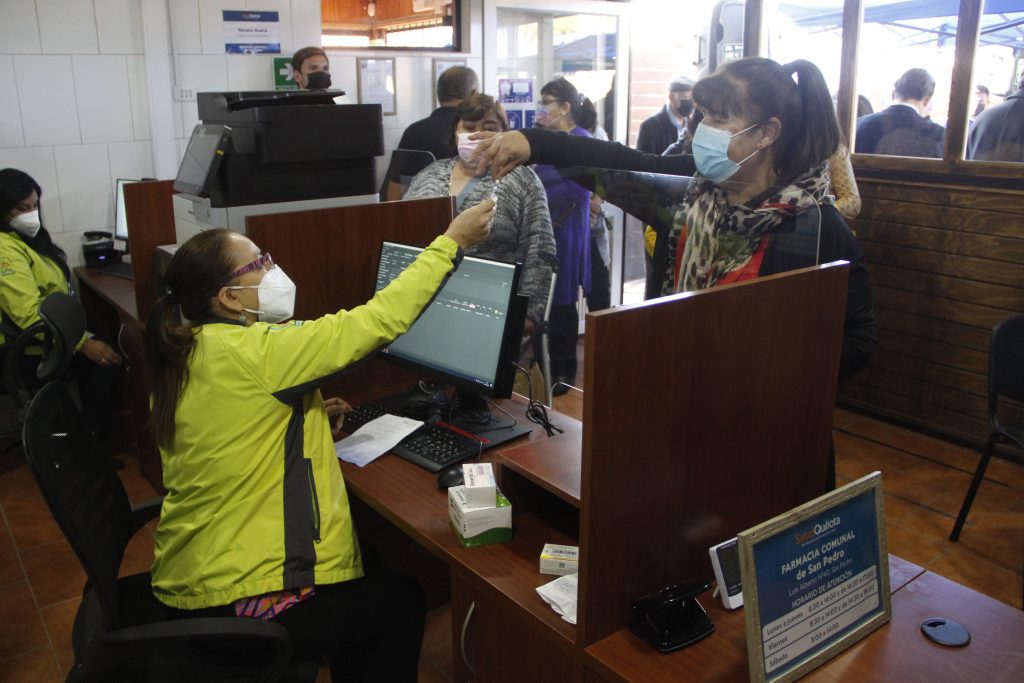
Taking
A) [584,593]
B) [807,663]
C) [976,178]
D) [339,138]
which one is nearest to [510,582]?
[584,593]

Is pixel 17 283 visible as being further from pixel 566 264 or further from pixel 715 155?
pixel 715 155

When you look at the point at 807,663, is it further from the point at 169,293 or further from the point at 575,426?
the point at 169,293

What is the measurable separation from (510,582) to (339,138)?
155 cm

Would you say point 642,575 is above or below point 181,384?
below

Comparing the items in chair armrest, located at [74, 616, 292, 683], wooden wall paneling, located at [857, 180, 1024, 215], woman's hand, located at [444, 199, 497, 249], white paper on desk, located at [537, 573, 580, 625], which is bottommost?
chair armrest, located at [74, 616, 292, 683]

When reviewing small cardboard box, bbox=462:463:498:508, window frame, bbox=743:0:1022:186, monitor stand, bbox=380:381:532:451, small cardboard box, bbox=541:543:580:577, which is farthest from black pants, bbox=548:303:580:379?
window frame, bbox=743:0:1022:186

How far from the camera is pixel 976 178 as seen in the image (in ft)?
11.9

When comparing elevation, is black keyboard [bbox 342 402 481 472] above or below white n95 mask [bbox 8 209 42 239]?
below

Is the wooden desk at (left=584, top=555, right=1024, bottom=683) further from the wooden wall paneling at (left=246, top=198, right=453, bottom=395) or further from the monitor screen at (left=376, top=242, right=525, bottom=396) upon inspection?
the wooden wall paneling at (left=246, top=198, right=453, bottom=395)

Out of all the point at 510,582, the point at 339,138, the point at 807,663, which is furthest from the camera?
the point at 339,138

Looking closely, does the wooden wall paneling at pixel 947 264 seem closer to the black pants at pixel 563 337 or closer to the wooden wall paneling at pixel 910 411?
the wooden wall paneling at pixel 910 411

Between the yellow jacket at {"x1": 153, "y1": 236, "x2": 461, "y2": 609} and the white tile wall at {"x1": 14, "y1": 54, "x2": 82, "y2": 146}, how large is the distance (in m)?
2.88

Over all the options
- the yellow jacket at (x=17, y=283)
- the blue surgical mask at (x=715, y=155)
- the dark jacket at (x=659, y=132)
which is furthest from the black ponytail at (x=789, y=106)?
the dark jacket at (x=659, y=132)

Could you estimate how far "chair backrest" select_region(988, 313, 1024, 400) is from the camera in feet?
9.07
